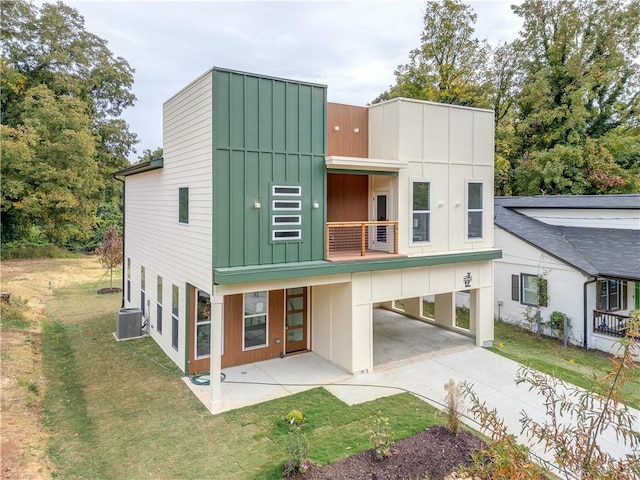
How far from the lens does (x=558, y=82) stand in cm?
2417

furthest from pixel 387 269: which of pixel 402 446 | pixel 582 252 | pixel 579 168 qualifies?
pixel 579 168

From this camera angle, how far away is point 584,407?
3570 mm

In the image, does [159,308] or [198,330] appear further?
[159,308]

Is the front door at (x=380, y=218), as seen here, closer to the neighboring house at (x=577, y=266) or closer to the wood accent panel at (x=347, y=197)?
the wood accent panel at (x=347, y=197)

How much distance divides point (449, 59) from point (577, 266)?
1521cm

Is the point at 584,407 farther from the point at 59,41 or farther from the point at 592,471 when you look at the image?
the point at 59,41

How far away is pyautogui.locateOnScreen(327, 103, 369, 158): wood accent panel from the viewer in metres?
10.6

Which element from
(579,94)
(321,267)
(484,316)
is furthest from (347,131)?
(579,94)

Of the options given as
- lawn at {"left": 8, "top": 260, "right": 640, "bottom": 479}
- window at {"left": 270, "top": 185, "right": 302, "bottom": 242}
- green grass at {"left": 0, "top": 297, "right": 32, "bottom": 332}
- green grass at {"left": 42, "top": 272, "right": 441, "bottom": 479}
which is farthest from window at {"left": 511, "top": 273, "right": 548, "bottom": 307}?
green grass at {"left": 0, "top": 297, "right": 32, "bottom": 332}

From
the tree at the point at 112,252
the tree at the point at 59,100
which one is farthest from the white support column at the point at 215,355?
the tree at the point at 59,100

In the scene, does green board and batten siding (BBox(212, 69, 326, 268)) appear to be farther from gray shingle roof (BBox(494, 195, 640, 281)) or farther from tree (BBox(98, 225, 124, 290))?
tree (BBox(98, 225, 124, 290))

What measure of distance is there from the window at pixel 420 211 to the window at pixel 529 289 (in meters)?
5.54

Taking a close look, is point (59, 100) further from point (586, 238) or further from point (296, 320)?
point (586, 238)

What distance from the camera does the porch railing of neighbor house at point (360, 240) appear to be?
411 inches
